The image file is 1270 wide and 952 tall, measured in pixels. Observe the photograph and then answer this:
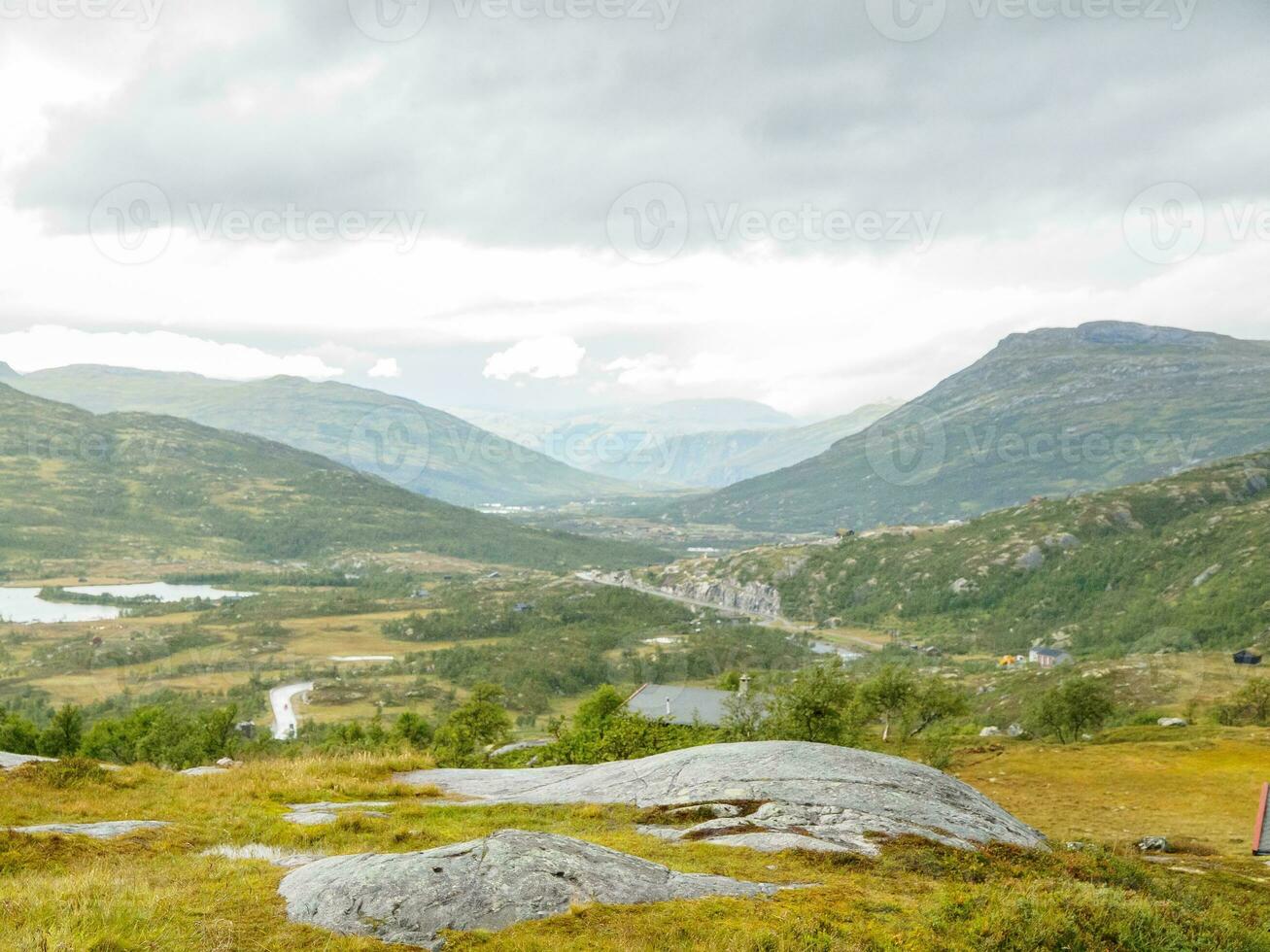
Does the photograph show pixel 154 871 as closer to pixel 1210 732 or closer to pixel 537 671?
pixel 1210 732

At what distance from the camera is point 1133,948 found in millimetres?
12766

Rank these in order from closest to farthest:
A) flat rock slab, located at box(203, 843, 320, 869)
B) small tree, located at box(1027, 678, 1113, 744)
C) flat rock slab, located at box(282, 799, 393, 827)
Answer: flat rock slab, located at box(203, 843, 320, 869) → flat rock slab, located at box(282, 799, 393, 827) → small tree, located at box(1027, 678, 1113, 744)

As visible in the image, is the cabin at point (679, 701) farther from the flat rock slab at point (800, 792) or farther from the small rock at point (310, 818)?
the small rock at point (310, 818)

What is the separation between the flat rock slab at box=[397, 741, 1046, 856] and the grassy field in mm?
1228

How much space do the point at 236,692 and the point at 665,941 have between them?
187 metres

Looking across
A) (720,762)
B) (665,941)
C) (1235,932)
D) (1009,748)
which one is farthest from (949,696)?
(665,941)

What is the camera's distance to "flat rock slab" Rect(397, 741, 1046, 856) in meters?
A: 19.0

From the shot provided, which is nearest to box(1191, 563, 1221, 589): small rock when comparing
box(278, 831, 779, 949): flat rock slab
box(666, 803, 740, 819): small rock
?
box(666, 803, 740, 819): small rock

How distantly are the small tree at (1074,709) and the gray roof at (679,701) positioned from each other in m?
38.6

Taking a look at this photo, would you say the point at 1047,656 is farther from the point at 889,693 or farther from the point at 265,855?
the point at 265,855

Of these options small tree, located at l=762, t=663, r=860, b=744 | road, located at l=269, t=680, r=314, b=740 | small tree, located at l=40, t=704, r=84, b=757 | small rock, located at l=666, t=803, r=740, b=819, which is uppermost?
small rock, located at l=666, t=803, r=740, b=819

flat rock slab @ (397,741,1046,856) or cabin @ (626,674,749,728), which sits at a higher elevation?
flat rock slab @ (397,741,1046,856)

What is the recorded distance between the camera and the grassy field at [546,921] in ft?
37.8

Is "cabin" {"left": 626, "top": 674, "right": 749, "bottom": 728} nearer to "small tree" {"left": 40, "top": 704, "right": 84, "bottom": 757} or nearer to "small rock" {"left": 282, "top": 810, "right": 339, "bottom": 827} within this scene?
"small tree" {"left": 40, "top": 704, "right": 84, "bottom": 757}
